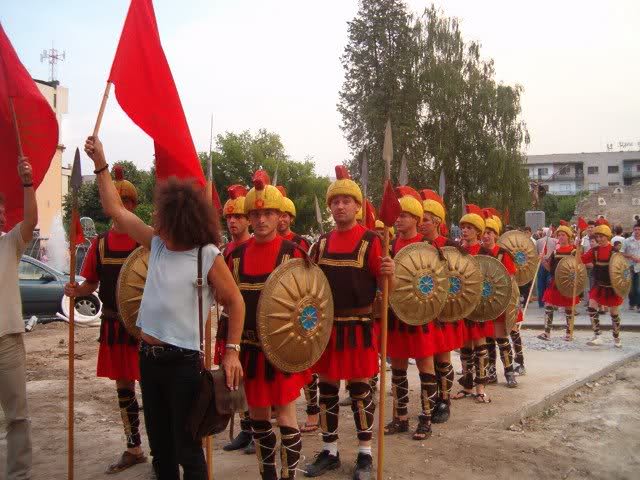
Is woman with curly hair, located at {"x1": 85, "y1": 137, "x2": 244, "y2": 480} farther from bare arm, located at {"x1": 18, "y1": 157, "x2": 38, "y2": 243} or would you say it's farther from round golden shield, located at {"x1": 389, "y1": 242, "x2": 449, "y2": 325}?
round golden shield, located at {"x1": 389, "y1": 242, "x2": 449, "y2": 325}

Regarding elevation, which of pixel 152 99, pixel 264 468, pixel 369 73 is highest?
pixel 369 73

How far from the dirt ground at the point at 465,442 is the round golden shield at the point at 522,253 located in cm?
158

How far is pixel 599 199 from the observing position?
5378 cm

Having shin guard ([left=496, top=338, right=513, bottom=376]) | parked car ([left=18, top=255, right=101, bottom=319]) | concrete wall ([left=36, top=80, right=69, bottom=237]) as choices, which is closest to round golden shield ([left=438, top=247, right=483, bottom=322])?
shin guard ([left=496, top=338, right=513, bottom=376])

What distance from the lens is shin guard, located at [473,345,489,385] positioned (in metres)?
7.24

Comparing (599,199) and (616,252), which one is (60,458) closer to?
(616,252)

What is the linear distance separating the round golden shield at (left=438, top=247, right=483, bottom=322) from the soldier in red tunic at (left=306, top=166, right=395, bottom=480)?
1.59m

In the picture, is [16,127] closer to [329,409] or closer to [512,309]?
[329,409]

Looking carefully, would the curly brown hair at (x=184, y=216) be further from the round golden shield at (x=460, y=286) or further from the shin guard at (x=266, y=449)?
the round golden shield at (x=460, y=286)

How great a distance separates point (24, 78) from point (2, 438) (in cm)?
355

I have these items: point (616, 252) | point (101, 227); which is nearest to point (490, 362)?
point (616, 252)

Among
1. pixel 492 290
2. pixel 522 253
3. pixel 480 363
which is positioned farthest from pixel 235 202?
pixel 522 253

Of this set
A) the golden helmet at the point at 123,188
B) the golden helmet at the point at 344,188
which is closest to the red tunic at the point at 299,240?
the golden helmet at the point at 344,188

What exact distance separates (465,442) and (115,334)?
3.23 m
